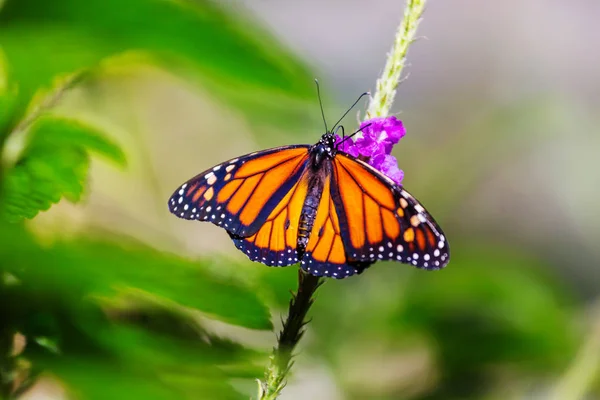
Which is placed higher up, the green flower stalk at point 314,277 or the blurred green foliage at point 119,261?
the green flower stalk at point 314,277

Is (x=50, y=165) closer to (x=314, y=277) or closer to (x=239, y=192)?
(x=314, y=277)

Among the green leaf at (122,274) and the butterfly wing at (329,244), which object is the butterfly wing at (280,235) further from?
the green leaf at (122,274)

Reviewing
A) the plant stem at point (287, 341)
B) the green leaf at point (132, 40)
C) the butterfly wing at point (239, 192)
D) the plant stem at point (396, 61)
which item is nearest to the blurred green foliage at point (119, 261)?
the green leaf at point (132, 40)

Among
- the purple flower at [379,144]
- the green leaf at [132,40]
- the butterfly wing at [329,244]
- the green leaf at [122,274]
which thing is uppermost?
the purple flower at [379,144]

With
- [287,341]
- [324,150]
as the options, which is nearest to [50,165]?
[287,341]

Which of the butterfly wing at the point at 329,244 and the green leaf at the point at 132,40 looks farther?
the butterfly wing at the point at 329,244

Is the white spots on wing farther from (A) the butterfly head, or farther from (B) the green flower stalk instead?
(B) the green flower stalk

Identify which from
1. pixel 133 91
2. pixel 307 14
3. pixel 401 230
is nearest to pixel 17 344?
pixel 401 230

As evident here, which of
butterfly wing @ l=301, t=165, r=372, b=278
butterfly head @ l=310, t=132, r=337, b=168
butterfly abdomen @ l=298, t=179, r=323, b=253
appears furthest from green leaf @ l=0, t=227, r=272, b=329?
butterfly head @ l=310, t=132, r=337, b=168
